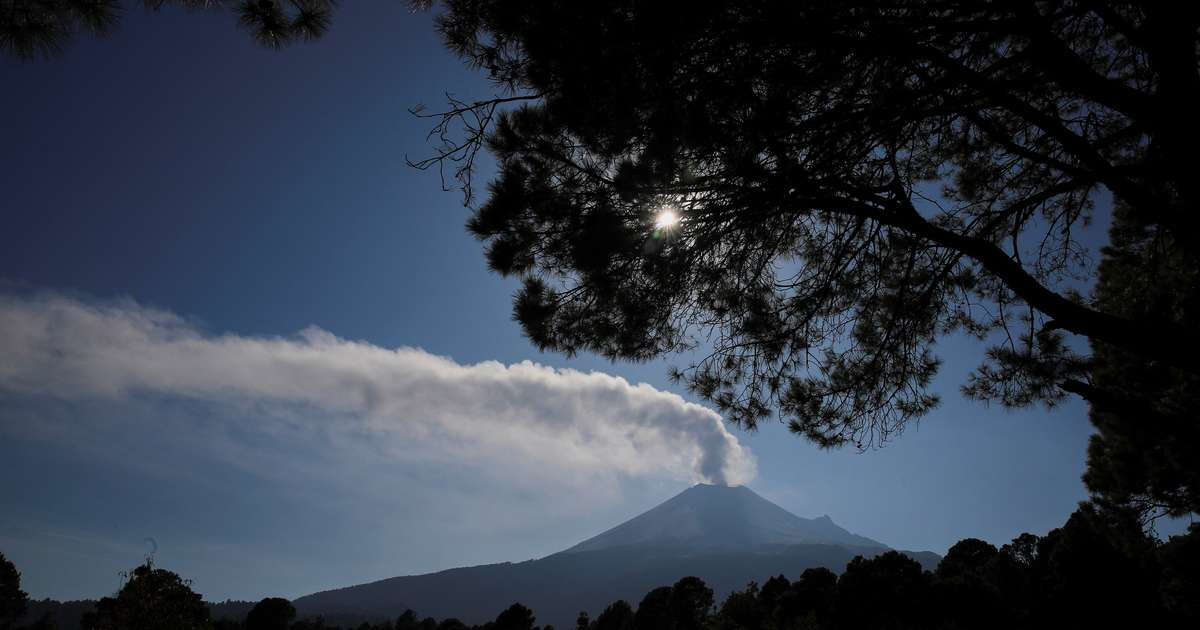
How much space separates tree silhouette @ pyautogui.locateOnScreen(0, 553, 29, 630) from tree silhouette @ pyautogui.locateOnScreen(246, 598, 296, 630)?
16688mm

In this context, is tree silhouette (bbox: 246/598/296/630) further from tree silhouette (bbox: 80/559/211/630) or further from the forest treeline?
tree silhouette (bbox: 80/559/211/630)

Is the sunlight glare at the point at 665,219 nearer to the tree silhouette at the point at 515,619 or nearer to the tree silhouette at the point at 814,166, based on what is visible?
the tree silhouette at the point at 814,166

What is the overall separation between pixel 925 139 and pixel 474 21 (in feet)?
14.8

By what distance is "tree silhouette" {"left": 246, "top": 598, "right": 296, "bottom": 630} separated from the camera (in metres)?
41.1

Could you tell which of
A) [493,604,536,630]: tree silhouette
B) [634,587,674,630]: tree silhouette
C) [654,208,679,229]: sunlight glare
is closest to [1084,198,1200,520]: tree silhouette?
[654,208,679,229]: sunlight glare

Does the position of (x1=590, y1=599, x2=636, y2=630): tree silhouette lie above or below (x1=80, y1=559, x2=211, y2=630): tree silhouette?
below

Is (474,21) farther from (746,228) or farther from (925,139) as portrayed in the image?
(925,139)

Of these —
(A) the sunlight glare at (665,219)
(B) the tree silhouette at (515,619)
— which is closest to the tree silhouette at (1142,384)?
(A) the sunlight glare at (665,219)

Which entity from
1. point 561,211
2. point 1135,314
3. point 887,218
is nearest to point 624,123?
point 561,211

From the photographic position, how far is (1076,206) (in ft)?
15.9

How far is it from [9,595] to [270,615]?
19.0 m

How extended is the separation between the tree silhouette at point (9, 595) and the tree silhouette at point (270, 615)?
54.8 feet

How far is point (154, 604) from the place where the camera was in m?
11.8

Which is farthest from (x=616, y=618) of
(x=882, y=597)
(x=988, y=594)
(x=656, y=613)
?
(x=988, y=594)
